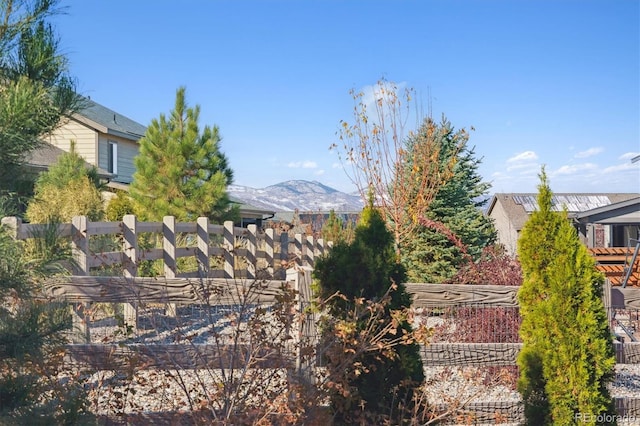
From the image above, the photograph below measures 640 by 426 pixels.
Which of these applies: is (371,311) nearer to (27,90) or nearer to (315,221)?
(27,90)

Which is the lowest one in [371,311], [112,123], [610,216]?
[371,311]

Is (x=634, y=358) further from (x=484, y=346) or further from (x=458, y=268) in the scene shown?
(x=458, y=268)

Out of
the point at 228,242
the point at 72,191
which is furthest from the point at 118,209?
the point at 228,242

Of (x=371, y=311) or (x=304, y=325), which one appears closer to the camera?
(x=371, y=311)

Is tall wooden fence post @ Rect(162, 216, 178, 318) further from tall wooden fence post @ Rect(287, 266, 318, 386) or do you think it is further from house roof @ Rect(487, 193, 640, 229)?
house roof @ Rect(487, 193, 640, 229)

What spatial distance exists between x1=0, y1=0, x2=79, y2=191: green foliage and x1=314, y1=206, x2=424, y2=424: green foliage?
6.48ft

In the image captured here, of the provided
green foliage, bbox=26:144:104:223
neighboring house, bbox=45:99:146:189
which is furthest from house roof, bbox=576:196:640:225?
neighboring house, bbox=45:99:146:189

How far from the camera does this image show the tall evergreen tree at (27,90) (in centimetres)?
305

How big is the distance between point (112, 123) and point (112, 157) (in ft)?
5.38

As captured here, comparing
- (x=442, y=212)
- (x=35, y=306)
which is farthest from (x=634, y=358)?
(x=442, y=212)

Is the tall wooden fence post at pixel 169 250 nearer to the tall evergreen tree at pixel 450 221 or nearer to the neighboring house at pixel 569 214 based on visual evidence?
the tall evergreen tree at pixel 450 221

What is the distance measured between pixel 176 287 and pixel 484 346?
2448mm

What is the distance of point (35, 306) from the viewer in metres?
3.14

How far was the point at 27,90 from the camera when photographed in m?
3.07
